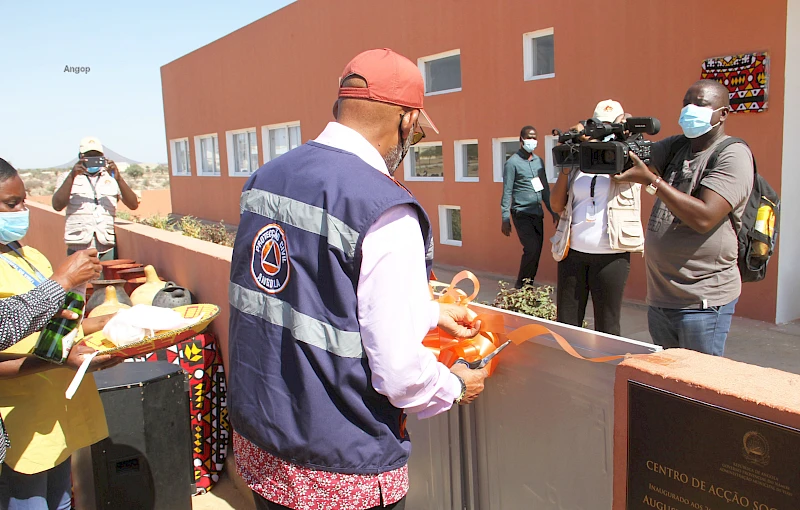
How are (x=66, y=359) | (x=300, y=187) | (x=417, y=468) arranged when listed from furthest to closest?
1. (x=417, y=468)
2. (x=66, y=359)
3. (x=300, y=187)

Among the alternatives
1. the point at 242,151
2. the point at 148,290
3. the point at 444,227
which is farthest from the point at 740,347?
the point at 242,151

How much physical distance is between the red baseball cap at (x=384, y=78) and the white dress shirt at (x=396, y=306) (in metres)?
0.19

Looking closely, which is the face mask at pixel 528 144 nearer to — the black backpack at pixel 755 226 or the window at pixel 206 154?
the black backpack at pixel 755 226

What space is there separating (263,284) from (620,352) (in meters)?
1.06

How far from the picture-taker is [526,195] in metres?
7.51

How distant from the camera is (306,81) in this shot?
14289 millimetres

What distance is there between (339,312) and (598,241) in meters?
3.16

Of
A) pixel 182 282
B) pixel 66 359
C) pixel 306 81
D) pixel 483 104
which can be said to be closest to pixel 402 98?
pixel 66 359

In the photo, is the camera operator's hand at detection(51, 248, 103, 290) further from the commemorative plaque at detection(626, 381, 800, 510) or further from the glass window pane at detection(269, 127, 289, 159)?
the glass window pane at detection(269, 127, 289, 159)

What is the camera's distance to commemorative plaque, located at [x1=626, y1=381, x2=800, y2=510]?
1.42 meters

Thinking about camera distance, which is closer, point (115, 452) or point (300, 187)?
point (300, 187)

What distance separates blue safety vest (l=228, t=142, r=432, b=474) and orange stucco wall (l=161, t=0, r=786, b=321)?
225 inches

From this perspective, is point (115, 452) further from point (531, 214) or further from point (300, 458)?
point (531, 214)

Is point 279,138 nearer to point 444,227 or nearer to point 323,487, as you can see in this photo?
point 444,227
